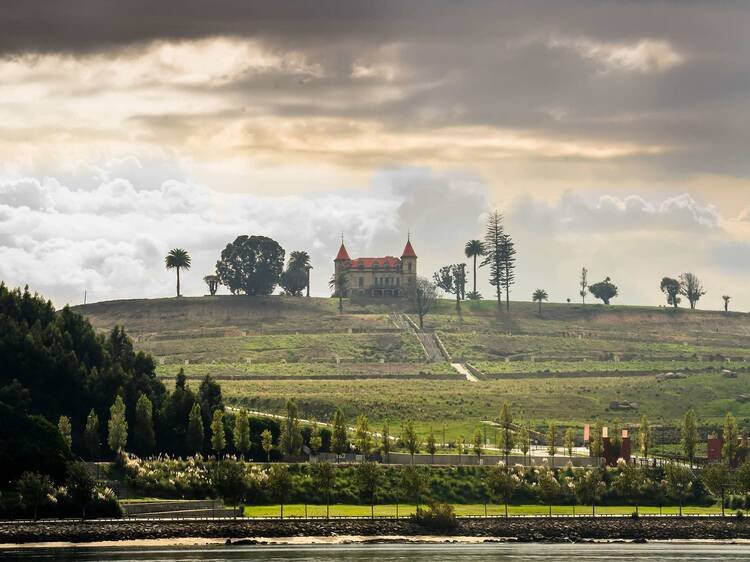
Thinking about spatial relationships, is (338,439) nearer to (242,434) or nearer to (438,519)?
(242,434)

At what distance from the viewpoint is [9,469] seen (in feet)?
441

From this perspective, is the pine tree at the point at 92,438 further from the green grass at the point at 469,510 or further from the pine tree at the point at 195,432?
the green grass at the point at 469,510

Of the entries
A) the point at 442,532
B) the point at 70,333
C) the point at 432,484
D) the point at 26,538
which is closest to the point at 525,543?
the point at 442,532

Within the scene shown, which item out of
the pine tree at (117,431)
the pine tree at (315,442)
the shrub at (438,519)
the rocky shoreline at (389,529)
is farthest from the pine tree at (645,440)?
the pine tree at (117,431)

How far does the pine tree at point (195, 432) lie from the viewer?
156375mm

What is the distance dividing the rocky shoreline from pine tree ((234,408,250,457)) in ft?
78.5

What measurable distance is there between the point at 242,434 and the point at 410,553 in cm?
3482

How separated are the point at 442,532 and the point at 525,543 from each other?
7216mm

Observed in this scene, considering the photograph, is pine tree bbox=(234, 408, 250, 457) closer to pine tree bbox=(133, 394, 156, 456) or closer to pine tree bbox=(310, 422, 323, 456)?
pine tree bbox=(310, 422, 323, 456)

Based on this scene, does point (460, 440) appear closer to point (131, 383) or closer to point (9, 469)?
point (131, 383)

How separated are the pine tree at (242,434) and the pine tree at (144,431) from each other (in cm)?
813

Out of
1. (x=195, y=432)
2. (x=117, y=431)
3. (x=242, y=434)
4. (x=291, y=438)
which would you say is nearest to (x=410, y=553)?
(x=291, y=438)

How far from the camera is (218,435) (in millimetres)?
154000

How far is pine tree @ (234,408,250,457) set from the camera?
155m
